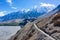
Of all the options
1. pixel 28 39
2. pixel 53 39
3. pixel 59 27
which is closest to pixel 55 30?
pixel 59 27

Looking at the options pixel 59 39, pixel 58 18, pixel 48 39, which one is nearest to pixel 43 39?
pixel 48 39

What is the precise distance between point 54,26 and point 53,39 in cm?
629

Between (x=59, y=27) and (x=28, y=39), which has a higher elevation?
(x=28, y=39)

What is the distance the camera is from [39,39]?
78.7ft

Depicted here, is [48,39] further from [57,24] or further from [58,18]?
[58,18]

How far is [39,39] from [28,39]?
5.98 metres

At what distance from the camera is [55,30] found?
23812 millimetres

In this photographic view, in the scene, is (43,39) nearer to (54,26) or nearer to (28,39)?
(54,26)

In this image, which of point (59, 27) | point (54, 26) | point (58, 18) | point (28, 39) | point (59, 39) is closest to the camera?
point (59, 39)

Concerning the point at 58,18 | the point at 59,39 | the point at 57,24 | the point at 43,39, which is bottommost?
the point at 59,39

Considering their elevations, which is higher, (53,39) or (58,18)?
(58,18)

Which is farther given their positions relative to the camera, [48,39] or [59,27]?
[59,27]

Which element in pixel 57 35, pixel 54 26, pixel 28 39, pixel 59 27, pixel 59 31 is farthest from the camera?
pixel 28 39

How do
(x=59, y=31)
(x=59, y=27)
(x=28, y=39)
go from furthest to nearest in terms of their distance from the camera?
(x=28, y=39)
(x=59, y=27)
(x=59, y=31)
